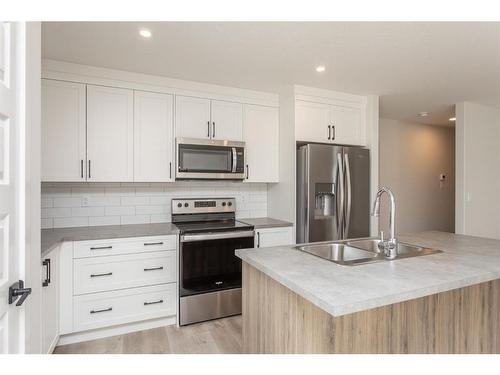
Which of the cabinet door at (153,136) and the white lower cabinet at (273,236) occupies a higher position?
the cabinet door at (153,136)

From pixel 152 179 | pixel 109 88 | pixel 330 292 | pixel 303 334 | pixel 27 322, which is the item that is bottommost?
pixel 303 334

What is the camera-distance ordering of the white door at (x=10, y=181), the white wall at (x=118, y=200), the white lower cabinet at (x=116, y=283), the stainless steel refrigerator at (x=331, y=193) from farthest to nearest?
the stainless steel refrigerator at (x=331, y=193), the white wall at (x=118, y=200), the white lower cabinet at (x=116, y=283), the white door at (x=10, y=181)

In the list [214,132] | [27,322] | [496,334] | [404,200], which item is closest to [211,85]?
[214,132]

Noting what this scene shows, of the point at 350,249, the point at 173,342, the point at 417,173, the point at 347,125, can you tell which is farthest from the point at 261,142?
the point at 417,173

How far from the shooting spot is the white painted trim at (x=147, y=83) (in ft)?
7.93

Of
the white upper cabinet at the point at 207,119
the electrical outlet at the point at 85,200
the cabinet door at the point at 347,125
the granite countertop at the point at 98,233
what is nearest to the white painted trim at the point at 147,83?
the white upper cabinet at the point at 207,119

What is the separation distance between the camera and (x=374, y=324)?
126 centimetres

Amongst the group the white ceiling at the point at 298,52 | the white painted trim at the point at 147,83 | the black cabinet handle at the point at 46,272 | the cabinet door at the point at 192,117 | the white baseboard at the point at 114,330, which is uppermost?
the white ceiling at the point at 298,52

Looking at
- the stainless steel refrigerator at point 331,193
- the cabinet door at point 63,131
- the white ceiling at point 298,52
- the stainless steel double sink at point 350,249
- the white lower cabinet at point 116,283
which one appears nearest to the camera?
the stainless steel double sink at point 350,249

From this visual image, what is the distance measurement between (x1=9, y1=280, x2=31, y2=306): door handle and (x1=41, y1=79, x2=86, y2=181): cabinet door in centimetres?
164

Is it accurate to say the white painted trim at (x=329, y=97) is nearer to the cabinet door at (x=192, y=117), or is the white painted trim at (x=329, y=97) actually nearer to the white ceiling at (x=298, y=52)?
the white ceiling at (x=298, y=52)
